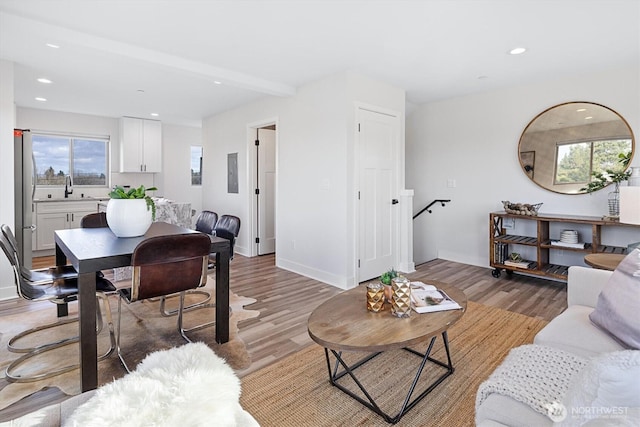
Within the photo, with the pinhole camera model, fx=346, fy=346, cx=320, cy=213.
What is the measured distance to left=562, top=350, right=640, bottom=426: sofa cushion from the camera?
34.4 inches

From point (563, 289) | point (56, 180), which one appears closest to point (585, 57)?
point (563, 289)

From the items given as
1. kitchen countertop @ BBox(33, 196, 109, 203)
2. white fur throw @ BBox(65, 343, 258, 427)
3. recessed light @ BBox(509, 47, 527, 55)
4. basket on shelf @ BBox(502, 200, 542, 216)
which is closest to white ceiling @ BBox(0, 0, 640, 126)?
recessed light @ BBox(509, 47, 527, 55)

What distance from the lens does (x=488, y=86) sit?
173 inches

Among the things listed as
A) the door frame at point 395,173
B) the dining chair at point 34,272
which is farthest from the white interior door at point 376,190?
the dining chair at point 34,272

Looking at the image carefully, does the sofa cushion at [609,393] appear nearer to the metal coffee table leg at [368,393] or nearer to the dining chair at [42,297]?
the metal coffee table leg at [368,393]

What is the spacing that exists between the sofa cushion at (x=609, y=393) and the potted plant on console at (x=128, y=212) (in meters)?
2.59

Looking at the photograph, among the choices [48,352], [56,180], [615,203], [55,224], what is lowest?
[48,352]

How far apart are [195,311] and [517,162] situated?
4137mm

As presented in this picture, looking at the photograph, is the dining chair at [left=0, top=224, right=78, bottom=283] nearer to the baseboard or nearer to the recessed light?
the baseboard

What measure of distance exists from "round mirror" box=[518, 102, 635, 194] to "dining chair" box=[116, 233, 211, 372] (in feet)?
13.0

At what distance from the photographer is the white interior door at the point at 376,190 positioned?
401 cm

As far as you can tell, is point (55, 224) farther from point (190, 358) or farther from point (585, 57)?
point (585, 57)

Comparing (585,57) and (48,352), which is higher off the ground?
(585,57)

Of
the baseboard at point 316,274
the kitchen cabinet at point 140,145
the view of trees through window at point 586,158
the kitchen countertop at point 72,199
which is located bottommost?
the baseboard at point 316,274
